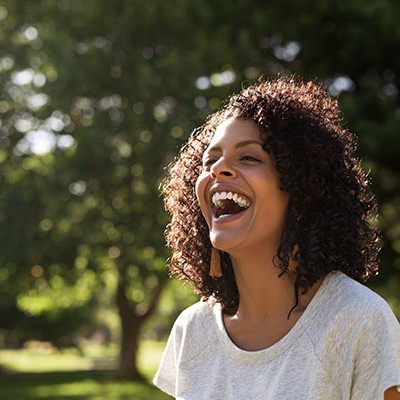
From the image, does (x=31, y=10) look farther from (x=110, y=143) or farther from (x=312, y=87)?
(x=312, y=87)

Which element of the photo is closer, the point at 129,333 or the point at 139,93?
the point at 139,93

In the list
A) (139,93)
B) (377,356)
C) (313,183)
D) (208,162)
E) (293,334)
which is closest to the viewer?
(377,356)

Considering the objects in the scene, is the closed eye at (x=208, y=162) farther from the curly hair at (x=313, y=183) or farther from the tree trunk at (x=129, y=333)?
the tree trunk at (x=129, y=333)

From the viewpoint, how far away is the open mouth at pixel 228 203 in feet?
7.51

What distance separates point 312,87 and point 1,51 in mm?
14121

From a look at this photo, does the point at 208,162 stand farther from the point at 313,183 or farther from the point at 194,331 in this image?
the point at 194,331

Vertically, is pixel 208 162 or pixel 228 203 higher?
pixel 208 162

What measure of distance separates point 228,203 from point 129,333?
2159 cm

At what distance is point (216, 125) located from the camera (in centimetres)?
259

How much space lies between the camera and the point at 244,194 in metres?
2.29

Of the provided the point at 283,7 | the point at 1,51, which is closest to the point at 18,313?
the point at 1,51

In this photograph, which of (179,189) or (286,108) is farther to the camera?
(179,189)

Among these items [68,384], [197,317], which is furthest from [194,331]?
[68,384]

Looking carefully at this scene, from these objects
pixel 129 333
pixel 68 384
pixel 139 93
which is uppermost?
pixel 139 93
